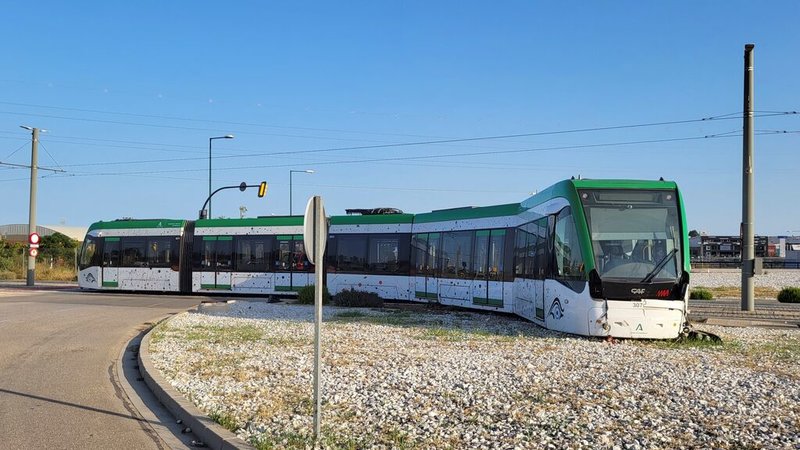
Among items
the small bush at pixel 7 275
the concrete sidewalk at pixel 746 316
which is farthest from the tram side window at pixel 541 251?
the small bush at pixel 7 275

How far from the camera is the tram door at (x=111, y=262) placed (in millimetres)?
32406

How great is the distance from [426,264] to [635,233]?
10921 millimetres

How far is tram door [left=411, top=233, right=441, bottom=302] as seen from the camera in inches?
920

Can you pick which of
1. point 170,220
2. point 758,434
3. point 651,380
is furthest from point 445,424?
point 170,220

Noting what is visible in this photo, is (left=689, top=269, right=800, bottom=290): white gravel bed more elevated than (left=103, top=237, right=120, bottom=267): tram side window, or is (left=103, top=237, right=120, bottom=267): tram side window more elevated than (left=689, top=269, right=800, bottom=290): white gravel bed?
(left=103, top=237, right=120, bottom=267): tram side window

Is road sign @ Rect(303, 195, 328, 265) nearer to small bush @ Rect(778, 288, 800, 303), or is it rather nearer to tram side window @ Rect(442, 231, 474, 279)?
tram side window @ Rect(442, 231, 474, 279)

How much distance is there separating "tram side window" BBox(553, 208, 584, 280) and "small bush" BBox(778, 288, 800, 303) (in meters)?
17.4

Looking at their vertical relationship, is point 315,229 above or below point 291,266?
above

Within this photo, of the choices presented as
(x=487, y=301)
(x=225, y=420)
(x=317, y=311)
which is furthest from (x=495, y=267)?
(x=317, y=311)

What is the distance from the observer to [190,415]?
24.5 ft

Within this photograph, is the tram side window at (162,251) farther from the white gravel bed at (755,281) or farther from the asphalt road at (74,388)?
the white gravel bed at (755,281)

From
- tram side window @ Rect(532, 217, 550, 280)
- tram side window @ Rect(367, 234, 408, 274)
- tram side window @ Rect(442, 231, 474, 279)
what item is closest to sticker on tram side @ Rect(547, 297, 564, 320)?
tram side window @ Rect(532, 217, 550, 280)

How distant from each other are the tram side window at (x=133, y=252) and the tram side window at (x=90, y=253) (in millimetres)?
1445

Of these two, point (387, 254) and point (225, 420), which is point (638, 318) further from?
point (387, 254)
